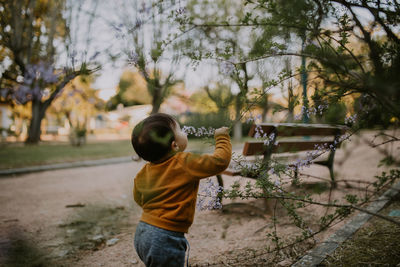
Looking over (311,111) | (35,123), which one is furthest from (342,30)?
(35,123)

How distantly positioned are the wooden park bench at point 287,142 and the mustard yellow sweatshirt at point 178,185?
0.50 metres

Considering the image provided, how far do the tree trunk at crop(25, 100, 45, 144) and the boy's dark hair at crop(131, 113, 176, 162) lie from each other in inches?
623

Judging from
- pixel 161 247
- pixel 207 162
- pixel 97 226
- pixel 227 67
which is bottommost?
pixel 97 226

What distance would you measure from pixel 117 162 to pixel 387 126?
29.0 feet

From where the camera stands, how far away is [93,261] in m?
2.67

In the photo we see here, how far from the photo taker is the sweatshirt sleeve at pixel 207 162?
5.32 ft

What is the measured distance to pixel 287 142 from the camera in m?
3.50

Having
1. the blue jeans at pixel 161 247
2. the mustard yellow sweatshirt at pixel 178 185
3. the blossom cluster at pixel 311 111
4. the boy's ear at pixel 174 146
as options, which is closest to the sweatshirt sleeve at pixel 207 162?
the mustard yellow sweatshirt at pixel 178 185

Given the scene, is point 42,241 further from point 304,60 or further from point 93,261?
point 304,60

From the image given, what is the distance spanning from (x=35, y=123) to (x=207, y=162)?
16589 mm

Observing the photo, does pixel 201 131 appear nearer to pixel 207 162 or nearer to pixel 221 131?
pixel 221 131

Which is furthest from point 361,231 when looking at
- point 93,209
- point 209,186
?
point 93,209

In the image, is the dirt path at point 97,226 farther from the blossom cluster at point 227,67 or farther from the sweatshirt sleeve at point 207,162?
the blossom cluster at point 227,67

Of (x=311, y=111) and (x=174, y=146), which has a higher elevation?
(x=311, y=111)
